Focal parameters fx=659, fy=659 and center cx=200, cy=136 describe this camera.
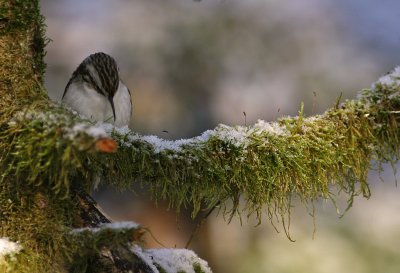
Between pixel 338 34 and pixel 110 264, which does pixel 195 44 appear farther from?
pixel 110 264

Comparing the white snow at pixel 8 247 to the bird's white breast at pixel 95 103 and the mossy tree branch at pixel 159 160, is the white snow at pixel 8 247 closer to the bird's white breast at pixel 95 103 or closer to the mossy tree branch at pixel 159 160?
the mossy tree branch at pixel 159 160

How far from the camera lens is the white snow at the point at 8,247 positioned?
1887mm

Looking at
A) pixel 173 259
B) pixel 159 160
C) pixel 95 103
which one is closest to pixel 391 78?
pixel 159 160

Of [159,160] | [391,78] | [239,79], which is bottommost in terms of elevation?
[239,79]

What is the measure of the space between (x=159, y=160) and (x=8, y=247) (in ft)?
1.82

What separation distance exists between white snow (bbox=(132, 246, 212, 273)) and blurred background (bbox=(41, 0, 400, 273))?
291 centimetres

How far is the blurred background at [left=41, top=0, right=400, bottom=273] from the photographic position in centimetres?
549

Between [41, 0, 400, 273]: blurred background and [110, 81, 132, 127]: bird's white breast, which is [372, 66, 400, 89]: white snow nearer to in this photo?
[110, 81, 132, 127]: bird's white breast

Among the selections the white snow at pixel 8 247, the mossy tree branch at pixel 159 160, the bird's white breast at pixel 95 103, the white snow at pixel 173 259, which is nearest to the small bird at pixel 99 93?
the bird's white breast at pixel 95 103

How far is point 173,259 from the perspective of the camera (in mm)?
2523

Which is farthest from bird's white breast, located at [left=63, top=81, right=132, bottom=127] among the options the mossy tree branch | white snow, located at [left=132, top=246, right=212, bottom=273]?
the mossy tree branch

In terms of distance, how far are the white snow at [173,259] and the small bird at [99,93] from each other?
1.05 meters

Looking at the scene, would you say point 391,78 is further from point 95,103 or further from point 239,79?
point 239,79

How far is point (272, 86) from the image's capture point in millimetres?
6867
